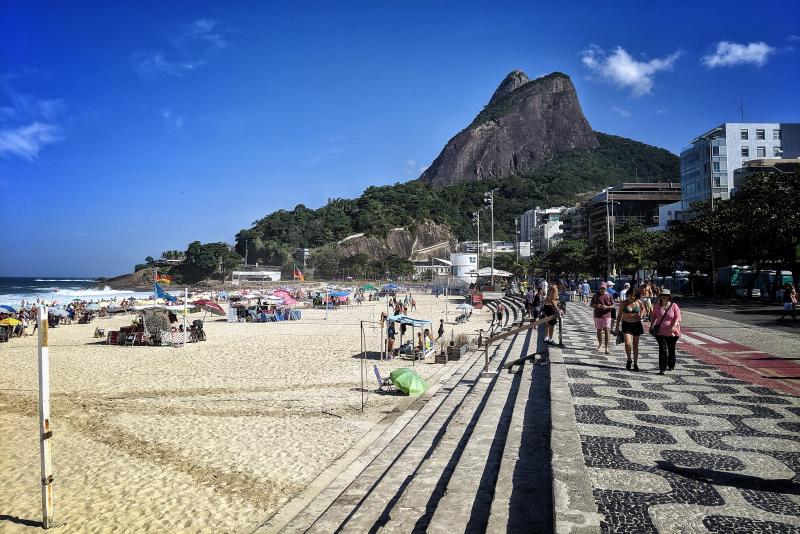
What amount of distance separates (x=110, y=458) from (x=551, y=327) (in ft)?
29.4

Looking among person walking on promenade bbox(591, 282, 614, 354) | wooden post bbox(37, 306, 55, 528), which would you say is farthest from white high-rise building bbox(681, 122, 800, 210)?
wooden post bbox(37, 306, 55, 528)

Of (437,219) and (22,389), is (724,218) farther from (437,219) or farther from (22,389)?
(437,219)

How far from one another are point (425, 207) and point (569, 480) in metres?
139

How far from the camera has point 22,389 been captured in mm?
12141

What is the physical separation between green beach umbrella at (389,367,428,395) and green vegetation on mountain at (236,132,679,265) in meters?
116

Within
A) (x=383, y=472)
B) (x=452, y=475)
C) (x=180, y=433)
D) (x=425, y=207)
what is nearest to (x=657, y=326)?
(x=452, y=475)

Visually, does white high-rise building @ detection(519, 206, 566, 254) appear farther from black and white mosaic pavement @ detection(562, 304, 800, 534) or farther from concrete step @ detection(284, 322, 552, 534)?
concrete step @ detection(284, 322, 552, 534)

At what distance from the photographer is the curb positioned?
321 centimetres

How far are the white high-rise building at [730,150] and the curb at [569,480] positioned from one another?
60.0 m

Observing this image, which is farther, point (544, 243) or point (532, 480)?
point (544, 243)

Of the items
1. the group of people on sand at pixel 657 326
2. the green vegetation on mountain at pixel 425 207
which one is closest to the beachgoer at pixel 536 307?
the group of people on sand at pixel 657 326

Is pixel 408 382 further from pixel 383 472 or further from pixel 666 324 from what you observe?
pixel 666 324

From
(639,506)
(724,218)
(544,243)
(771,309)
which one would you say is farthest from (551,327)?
(544,243)

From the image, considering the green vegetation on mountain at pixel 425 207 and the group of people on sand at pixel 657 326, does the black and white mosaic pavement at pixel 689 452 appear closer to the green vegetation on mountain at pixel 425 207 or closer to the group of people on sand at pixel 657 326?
the group of people on sand at pixel 657 326
